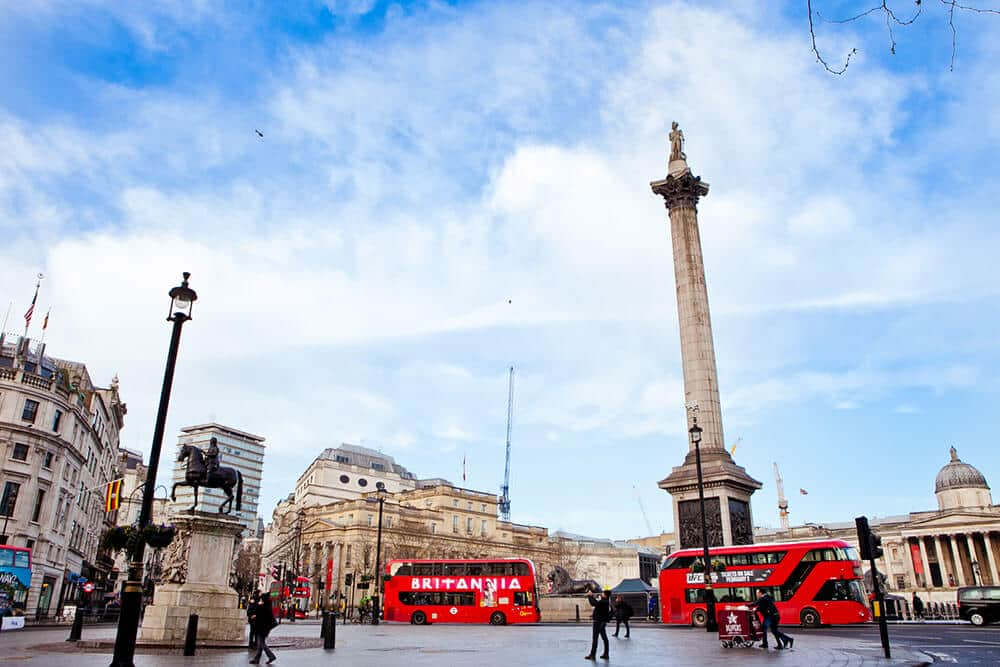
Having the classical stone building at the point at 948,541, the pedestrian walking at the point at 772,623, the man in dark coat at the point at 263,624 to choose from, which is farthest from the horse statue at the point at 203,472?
the classical stone building at the point at 948,541

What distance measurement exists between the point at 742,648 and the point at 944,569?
93684 mm

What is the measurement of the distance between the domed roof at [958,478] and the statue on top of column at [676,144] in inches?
3223

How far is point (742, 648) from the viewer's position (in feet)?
55.4

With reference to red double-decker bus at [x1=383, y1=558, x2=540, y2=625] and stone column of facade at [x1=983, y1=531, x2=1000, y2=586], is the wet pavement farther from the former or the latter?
stone column of facade at [x1=983, y1=531, x2=1000, y2=586]

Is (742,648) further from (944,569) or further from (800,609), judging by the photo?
(944,569)

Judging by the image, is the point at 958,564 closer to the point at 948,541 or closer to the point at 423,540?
the point at 948,541

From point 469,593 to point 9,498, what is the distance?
29.0 m

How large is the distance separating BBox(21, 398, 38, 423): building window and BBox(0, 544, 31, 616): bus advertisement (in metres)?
15.7

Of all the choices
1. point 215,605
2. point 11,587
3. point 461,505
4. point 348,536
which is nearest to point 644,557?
point 461,505

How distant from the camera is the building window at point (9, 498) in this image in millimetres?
41969

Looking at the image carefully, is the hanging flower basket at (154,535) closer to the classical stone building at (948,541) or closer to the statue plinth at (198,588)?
the statue plinth at (198,588)

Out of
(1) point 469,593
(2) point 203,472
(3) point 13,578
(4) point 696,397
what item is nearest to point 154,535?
(2) point 203,472

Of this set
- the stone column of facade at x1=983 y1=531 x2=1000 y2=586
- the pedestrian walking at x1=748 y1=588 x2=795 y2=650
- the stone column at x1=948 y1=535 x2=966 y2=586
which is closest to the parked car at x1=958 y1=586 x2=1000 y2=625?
the pedestrian walking at x1=748 y1=588 x2=795 y2=650

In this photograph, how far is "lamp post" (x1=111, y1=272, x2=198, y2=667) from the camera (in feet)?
30.2
